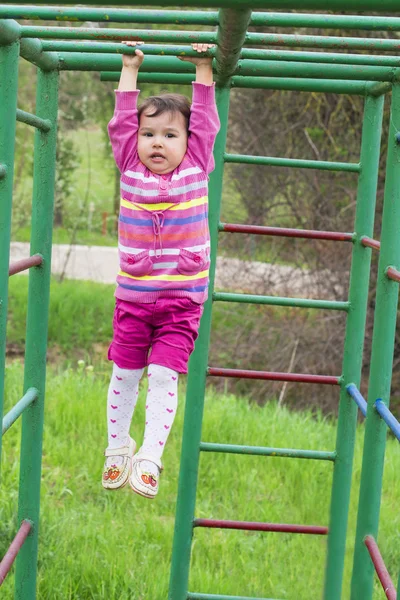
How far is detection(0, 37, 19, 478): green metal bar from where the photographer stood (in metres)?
1.87

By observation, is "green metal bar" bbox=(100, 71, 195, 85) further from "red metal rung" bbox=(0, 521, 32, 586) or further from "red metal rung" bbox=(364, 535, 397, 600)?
"red metal rung" bbox=(364, 535, 397, 600)

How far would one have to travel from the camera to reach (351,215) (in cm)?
717

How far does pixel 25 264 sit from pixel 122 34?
74cm

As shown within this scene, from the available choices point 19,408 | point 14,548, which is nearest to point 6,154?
point 19,408

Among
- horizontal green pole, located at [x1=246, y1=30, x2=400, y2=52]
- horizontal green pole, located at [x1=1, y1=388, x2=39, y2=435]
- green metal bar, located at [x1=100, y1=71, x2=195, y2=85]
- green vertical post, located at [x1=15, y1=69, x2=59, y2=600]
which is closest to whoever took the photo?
horizontal green pole, located at [x1=246, y1=30, x2=400, y2=52]

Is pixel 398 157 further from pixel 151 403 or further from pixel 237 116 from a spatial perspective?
pixel 237 116

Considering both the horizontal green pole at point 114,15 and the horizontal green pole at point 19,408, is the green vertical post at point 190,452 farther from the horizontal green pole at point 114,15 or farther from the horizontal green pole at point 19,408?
the horizontal green pole at point 114,15

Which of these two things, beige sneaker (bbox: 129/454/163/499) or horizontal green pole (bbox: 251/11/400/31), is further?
beige sneaker (bbox: 129/454/163/499)

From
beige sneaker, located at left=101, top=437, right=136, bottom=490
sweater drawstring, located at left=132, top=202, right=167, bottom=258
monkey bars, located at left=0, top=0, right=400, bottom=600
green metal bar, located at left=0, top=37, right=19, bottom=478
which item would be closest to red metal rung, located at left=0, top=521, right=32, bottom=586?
monkey bars, located at left=0, top=0, right=400, bottom=600

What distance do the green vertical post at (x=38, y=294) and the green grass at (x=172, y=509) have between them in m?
0.87

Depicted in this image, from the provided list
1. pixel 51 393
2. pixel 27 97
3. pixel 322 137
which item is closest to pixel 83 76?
pixel 27 97

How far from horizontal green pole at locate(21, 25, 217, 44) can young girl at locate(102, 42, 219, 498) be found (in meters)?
0.22

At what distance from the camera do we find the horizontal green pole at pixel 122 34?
181 cm

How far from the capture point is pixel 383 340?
2512 mm
